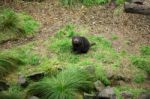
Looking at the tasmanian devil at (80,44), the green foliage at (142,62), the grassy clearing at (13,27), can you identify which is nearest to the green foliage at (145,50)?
the green foliage at (142,62)

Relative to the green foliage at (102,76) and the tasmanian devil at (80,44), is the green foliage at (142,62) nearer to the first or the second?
the green foliage at (102,76)

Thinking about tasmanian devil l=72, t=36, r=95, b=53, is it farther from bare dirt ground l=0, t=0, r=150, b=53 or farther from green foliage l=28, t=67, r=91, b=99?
green foliage l=28, t=67, r=91, b=99

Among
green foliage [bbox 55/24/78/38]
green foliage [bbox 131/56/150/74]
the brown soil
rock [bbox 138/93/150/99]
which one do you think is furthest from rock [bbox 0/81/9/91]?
green foliage [bbox 131/56/150/74]

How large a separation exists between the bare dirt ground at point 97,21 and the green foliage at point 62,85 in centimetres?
254

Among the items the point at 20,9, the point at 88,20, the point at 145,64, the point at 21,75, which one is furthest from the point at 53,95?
the point at 20,9

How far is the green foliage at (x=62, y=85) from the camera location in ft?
24.1

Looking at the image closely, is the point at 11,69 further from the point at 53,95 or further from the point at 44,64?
the point at 53,95

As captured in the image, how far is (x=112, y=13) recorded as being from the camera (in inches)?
470

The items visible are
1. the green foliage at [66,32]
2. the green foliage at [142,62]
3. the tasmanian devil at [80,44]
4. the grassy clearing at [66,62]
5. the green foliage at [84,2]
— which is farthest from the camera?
the green foliage at [84,2]

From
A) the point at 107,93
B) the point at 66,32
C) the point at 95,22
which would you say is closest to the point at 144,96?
the point at 107,93

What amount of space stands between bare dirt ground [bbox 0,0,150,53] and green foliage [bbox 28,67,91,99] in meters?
2.54

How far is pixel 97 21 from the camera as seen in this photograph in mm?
11531

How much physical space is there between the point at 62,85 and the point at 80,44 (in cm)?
231

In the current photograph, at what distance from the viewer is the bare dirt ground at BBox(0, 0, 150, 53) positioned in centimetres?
1047
